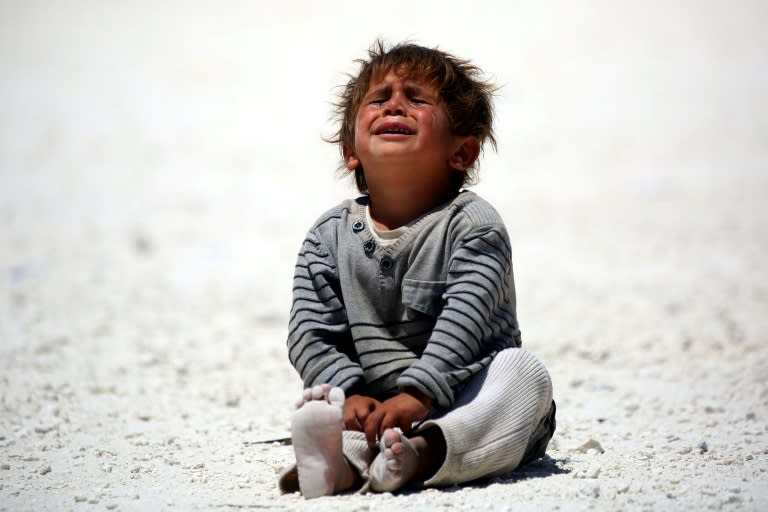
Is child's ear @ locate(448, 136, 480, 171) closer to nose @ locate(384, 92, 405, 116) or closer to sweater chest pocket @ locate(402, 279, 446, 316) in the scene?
nose @ locate(384, 92, 405, 116)

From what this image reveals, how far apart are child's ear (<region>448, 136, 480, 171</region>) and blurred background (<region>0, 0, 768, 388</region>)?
1133 millimetres

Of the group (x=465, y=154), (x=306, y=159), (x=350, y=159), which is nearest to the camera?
(x=465, y=154)

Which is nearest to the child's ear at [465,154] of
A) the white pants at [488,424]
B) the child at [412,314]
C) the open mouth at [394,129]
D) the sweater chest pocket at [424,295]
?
the child at [412,314]

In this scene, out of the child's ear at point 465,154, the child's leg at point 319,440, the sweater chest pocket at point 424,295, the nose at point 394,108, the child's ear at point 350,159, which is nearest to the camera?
the child's leg at point 319,440

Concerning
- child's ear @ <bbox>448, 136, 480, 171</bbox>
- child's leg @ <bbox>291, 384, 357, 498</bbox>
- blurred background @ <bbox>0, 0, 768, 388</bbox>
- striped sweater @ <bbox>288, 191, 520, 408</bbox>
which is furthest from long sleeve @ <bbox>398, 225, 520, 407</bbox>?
blurred background @ <bbox>0, 0, 768, 388</bbox>

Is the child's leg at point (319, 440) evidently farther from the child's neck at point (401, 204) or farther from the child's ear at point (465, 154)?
the child's ear at point (465, 154)

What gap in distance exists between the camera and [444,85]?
11.3ft

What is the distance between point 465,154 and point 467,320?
70 centimetres

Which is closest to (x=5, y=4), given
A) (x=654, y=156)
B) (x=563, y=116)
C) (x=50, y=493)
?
(x=563, y=116)

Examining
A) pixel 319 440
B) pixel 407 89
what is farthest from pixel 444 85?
pixel 319 440

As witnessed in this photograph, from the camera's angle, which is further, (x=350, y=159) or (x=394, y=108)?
(x=350, y=159)

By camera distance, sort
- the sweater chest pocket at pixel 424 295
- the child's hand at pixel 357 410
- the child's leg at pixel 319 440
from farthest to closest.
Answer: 1. the sweater chest pocket at pixel 424 295
2. the child's hand at pixel 357 410
3. the child's leg at pixel 319 440

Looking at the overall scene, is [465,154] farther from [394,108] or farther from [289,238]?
[289,238]

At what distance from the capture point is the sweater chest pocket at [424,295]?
129 inches
